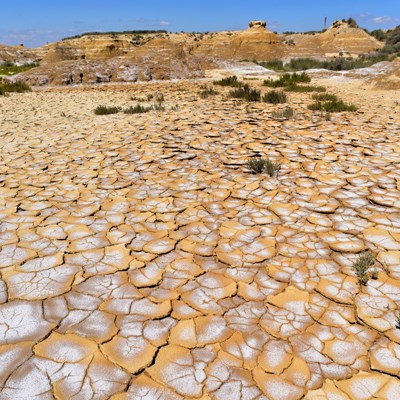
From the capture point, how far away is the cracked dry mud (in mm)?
1627

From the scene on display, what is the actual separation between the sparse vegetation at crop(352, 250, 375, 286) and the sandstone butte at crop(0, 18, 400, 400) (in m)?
0.05

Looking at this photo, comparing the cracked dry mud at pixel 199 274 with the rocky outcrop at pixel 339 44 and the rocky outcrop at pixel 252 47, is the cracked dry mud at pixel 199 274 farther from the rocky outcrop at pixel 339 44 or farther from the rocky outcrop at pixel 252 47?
the rocky outcrop at pixel 339 44

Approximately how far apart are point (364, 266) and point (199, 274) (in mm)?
1083

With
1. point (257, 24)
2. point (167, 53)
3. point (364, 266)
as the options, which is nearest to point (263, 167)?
point (364, 266)

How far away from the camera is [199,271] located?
239 cm

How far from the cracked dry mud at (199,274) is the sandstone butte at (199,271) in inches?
0.4

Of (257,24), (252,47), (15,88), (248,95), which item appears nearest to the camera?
(248,95)

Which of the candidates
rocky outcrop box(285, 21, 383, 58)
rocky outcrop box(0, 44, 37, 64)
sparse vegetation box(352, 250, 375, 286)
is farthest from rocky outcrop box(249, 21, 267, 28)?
sparse vegetation box(352, 250, 375, 286)

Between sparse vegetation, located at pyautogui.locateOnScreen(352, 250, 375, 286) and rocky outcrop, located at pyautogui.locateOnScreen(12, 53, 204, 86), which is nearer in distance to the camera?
sparse vegetation, located at pyautogui.locateOnScreen(352, 250, 375, 286)

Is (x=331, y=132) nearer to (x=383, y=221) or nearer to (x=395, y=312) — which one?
(x=383, y=221)

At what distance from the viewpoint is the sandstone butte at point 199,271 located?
5.34 ft

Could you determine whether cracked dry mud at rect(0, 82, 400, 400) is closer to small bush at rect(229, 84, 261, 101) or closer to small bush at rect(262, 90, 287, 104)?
small bush at rect(262, 90, 287, 104)

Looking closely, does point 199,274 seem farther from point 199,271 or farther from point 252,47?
point 252,47

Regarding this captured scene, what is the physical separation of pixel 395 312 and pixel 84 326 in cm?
172
